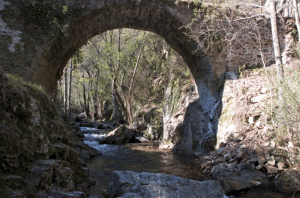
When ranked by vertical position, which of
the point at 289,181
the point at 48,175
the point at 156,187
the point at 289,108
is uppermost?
the point at 289,108

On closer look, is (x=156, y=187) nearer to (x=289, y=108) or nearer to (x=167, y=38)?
(x=289, y=108)

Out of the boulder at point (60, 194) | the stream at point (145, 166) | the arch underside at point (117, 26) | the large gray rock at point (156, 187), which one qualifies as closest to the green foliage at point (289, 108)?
the stream at point (145, 166)

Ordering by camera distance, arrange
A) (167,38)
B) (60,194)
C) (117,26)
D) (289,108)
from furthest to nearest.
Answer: (167,38), (117,26), (289,108), (60,194)

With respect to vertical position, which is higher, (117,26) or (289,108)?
(117,26)

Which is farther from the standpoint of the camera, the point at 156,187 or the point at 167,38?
the point at 167,38

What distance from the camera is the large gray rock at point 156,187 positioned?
3.13 m

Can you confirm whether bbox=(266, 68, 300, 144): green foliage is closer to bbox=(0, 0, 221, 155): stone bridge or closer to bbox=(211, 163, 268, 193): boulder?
bbox=(211, 163, 268, 193): boulder

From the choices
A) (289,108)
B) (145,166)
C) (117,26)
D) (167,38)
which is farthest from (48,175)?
(167,38)

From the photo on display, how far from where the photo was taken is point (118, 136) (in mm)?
11102

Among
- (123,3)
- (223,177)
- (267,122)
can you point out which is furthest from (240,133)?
(123,3)

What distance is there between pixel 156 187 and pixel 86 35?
281 inches

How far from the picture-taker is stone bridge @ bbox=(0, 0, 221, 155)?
6.35 meters

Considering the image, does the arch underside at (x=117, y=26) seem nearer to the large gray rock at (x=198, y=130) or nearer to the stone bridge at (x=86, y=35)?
the stone bridge at (x=86, y=35)

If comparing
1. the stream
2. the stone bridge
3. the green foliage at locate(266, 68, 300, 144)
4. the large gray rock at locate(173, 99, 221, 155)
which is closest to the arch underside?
the stone bridge
